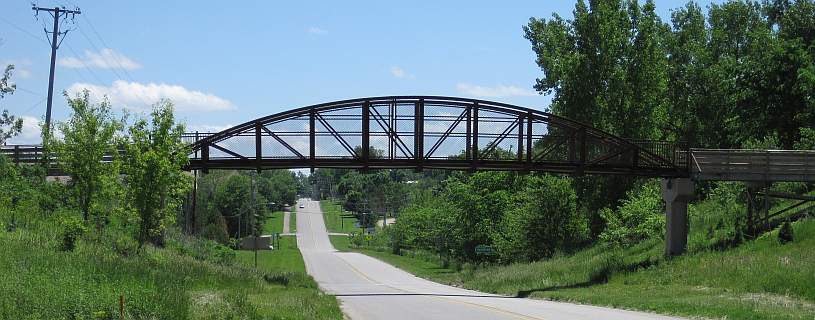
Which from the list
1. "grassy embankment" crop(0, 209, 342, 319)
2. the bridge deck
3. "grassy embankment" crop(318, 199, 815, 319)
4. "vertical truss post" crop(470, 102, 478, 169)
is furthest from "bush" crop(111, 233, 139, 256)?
"grassy embankment" crop(318, 199, 815, 319)

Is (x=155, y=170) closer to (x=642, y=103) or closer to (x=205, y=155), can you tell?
(x=205, y=155)

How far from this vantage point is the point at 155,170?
33.9 m

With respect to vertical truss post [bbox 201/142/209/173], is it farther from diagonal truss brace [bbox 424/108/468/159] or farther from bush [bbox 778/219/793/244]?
bush [bbox 778/219/793/244]

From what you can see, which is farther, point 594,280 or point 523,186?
point 523,186

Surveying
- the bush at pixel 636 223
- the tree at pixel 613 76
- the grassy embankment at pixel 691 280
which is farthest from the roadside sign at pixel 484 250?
the bush at pixel 636 223

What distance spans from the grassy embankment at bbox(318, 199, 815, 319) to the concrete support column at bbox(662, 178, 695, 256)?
37.8 inches

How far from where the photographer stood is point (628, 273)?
121 ft

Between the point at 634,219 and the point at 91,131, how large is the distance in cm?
2770

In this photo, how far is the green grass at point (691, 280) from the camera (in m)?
24.1

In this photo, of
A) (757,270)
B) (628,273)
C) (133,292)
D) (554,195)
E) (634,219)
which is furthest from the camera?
(554,195)

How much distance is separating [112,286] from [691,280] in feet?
70.6

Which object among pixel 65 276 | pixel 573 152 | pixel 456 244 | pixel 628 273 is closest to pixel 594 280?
pixel 628 273

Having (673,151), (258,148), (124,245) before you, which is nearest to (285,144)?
(258,148)

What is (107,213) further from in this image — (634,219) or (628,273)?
(634,219)
